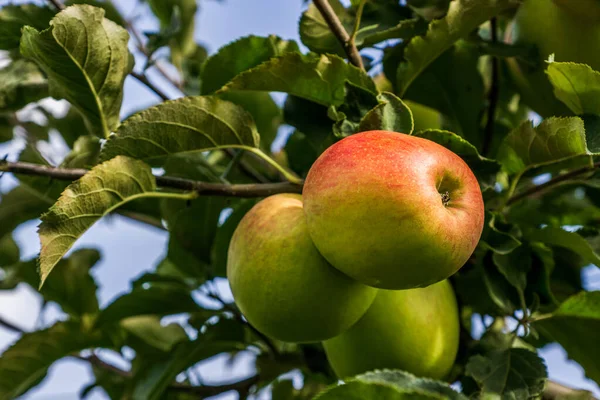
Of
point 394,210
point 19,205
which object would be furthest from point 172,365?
point 394,210

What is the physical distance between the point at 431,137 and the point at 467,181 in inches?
4.1

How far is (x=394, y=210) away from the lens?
2.23 ft

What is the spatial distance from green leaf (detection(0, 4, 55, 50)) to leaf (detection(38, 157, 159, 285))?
40 cm

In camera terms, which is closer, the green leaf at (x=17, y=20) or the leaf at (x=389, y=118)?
the leaf at (x=389, y=118)

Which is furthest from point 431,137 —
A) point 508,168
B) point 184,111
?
point 184,111

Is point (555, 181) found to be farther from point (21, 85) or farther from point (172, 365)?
point (21, 85)

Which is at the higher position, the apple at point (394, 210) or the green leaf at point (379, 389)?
the apple at point (394, 210)

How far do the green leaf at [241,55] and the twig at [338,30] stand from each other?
0.11 metres

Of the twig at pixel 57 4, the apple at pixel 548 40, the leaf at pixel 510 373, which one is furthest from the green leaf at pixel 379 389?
the twig at pixel 57 4

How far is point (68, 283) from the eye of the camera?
61.3 inches

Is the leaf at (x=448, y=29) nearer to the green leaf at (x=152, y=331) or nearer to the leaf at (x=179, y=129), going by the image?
the leaf at (x=179, y=129)

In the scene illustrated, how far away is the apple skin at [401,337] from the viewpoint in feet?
3.05

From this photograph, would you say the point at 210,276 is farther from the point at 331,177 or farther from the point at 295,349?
the point at 331,177

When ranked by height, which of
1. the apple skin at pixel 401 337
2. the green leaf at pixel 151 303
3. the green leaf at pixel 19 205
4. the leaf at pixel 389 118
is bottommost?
the green leaf at pixel 151 303
